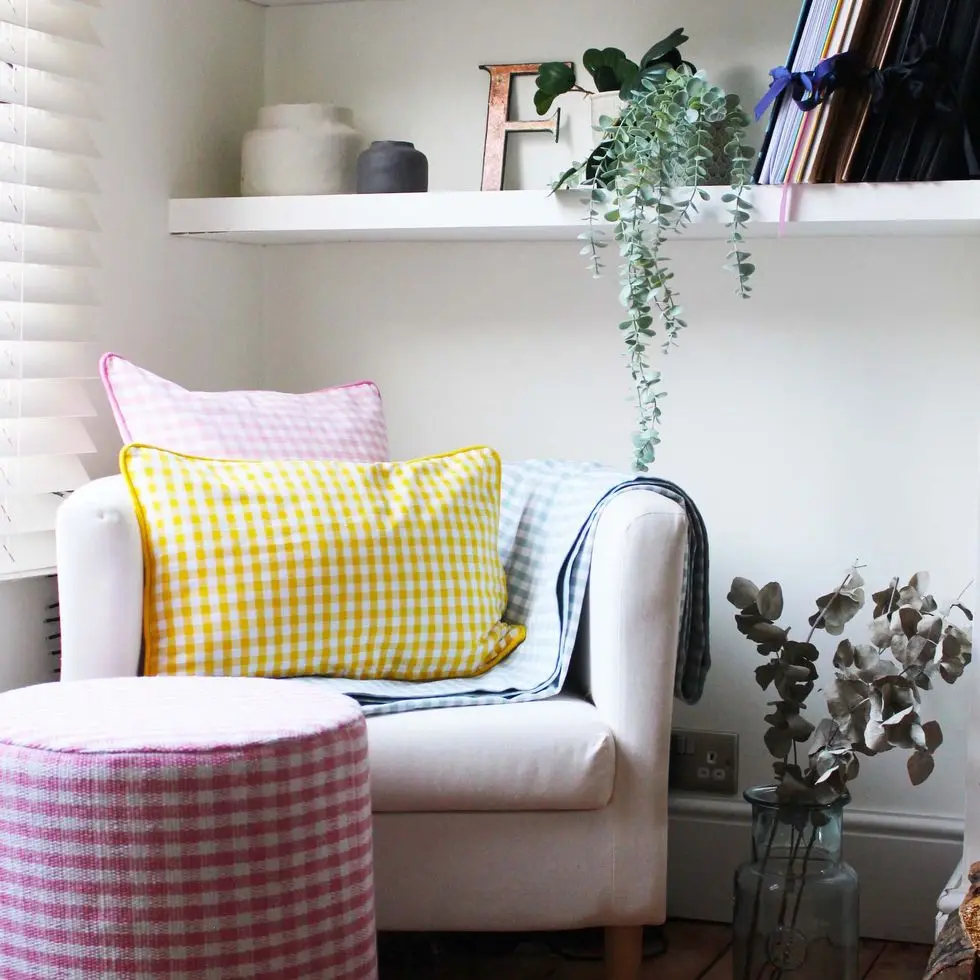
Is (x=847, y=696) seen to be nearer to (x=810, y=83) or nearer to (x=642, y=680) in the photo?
(x=642, y=680)

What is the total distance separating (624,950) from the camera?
5.88 ft

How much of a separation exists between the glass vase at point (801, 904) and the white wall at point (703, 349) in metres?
0.42

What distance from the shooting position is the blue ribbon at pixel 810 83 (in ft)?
6.19

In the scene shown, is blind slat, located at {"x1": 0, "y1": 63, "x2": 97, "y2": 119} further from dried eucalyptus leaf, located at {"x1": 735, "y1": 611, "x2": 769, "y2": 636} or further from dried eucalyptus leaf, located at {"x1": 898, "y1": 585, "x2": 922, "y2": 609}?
dried eucalyptus leaf, located at {"x1": 898, "y1": 585, "x2": 922, "y2": 609}

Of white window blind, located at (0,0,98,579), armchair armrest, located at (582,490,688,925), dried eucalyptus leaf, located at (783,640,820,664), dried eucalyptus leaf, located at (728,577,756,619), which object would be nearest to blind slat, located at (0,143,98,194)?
white window blind, located at (0,0,98,579)

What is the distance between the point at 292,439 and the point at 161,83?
2.25 feet

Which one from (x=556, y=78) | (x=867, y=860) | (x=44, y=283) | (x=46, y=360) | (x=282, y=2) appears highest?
(x=282, y=2)

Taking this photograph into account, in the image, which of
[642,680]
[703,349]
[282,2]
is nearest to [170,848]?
[642,680]

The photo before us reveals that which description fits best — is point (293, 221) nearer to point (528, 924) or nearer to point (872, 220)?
point (872, 220)

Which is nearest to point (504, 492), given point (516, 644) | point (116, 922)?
point (516, 644)

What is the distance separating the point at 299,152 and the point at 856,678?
124cm

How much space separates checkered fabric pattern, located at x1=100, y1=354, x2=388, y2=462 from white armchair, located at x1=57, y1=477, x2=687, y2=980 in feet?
0.77

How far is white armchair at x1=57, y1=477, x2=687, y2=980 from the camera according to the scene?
169cm

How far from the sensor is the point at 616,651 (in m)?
1.75
